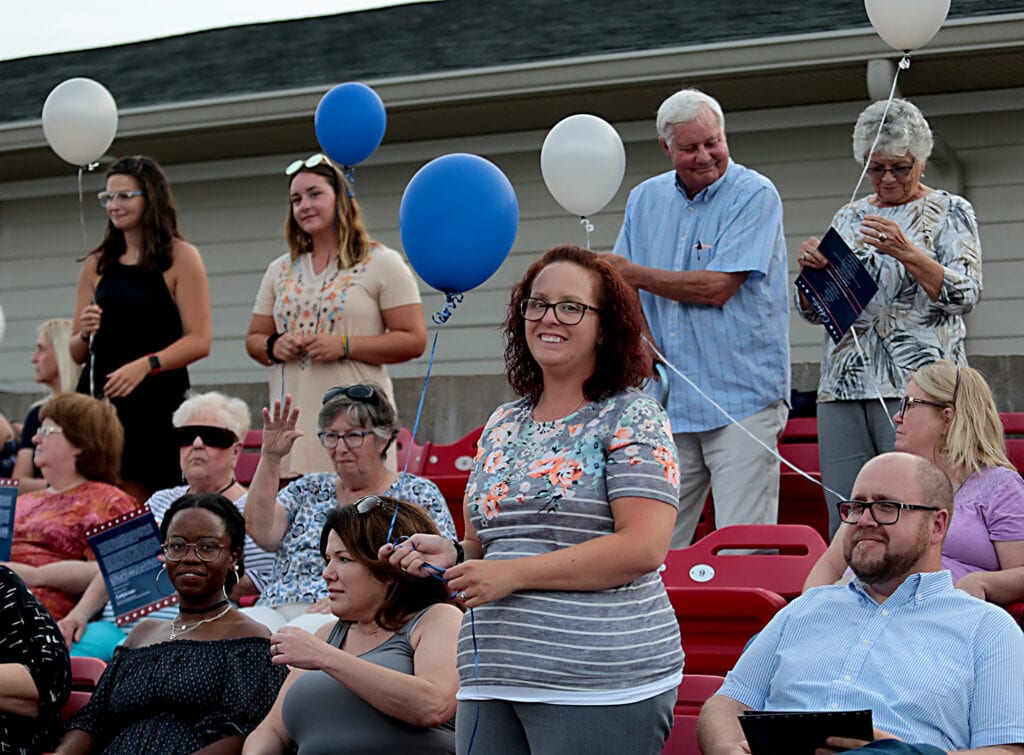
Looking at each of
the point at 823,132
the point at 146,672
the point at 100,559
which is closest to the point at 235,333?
the point at 823,132

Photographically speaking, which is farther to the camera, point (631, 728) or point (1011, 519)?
point (1011, 519)

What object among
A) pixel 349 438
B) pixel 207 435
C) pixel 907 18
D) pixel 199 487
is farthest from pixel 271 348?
pixel 907 18

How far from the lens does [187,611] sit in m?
4.16

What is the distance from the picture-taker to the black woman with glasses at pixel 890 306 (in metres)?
4.75

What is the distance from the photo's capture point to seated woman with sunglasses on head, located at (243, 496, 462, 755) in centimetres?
334

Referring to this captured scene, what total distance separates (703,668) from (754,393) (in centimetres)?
123

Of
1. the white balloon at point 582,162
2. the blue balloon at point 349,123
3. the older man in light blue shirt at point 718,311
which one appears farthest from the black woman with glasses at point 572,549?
the blue balloon at point 349,123

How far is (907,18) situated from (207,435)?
3.07m

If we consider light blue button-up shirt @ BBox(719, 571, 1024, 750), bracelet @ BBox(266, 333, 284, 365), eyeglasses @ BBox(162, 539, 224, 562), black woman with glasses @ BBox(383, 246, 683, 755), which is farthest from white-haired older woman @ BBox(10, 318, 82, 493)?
light blue button-up shirt @ BBox(719, 571, 1024, 750)

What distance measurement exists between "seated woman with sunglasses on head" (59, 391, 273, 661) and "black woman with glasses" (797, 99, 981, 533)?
208cm

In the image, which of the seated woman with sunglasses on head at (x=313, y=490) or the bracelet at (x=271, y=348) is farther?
the bracelet at (x=271, y=348)

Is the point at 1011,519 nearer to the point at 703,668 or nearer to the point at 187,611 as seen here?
the point at 703,668

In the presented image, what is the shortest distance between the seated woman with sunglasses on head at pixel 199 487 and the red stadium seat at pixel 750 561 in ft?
5.01

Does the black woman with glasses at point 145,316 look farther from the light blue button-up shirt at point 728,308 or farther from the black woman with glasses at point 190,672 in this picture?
the light blue button-up shirt at point 728,308
